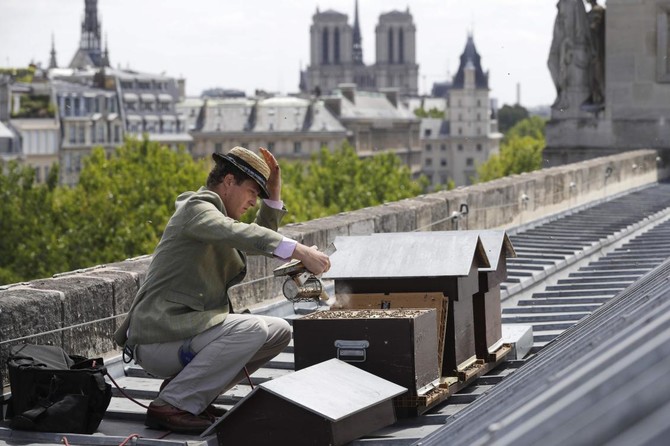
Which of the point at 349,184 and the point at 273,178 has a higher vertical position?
the point at 273,178

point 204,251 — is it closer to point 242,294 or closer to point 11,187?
point 242,294

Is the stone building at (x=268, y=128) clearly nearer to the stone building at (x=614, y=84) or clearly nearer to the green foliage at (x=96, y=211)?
the green foliage at (x=96, y=211)

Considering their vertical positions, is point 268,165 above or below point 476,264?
above

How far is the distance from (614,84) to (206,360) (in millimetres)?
20983

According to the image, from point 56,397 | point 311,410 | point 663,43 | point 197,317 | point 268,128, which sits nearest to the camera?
point 311,410

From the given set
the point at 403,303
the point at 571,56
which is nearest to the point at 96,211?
the point at 571,56

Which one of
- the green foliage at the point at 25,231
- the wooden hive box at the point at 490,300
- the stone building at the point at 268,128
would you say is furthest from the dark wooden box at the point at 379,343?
the stone building at the point at 268,128

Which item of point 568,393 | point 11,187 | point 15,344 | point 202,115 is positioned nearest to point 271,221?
point 15,344

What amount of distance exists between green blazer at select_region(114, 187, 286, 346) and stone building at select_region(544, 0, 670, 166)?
65.9 feet

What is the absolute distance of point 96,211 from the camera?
59.9 metres

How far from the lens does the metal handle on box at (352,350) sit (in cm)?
589

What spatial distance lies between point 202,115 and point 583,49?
142 m

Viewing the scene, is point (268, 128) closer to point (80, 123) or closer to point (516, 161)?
point (80, 123)

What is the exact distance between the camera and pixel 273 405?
5406 millimetres
